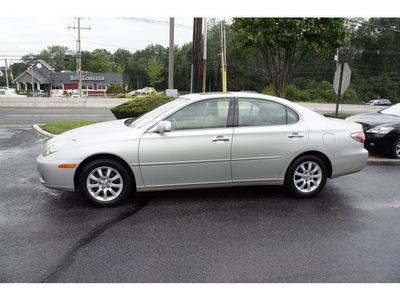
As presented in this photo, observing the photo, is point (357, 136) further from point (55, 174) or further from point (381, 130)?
point (55, 174)

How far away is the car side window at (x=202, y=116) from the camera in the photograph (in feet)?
14.8

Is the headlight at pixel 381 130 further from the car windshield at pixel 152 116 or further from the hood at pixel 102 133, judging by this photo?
the hood at pixel 102 133

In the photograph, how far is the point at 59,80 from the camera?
8312cm

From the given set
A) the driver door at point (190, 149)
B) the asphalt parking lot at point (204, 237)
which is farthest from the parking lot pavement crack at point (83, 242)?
the driver door at point (190, 149)

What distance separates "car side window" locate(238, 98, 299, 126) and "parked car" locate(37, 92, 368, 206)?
0.05ft

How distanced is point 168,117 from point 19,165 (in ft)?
13.1

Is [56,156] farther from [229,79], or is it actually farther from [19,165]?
[229,79]

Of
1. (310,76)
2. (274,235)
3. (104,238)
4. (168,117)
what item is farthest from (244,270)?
(310,76)

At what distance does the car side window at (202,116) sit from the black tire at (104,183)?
0.96 meters

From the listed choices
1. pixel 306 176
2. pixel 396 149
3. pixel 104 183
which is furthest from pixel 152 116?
pixel 396 149

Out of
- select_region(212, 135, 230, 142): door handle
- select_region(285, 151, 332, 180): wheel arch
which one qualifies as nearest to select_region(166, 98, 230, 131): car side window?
select_region(212, 135, 230, 142): door handle

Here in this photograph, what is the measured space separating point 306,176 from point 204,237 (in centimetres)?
208

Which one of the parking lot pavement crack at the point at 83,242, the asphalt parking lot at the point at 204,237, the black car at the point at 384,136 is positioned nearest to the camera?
the parking lot pavement crack at the point at 83,242

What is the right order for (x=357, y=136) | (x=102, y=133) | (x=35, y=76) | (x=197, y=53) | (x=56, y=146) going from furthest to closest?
Answer: (x=35, y=76)
(x=197, y=53)
(x=357, y=136)
(x=102, y=133)
(x=56, y=146)
